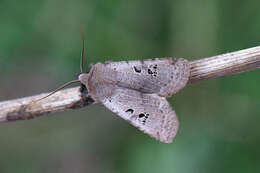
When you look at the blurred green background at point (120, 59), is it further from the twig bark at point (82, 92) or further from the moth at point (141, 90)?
the twig bark at point (82, 92)

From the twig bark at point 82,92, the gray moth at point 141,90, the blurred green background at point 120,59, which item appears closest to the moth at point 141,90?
the gray moth at point 141,90

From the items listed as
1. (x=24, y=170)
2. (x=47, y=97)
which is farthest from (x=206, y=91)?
(x=24, y=170)

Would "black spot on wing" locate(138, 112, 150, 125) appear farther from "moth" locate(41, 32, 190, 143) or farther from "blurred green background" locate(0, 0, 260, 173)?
"blurred green background" locate(0, 0, 260, 173)

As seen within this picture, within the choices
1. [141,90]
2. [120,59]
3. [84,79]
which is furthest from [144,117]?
[120,59]

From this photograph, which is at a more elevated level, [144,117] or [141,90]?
[141,90]

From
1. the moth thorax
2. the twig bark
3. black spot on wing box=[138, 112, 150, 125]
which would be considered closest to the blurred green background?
black spot on wing box=[138, 112, 150, 125]

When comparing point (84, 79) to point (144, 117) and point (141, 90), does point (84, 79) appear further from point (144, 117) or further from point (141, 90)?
point (144, 117)
